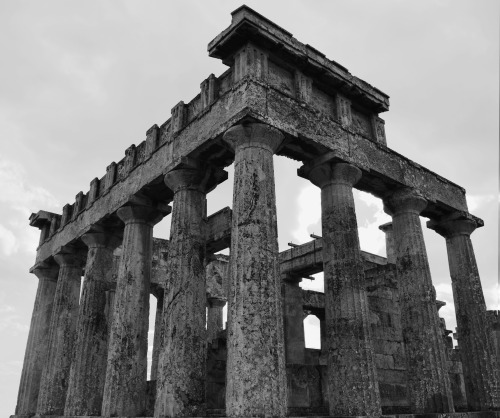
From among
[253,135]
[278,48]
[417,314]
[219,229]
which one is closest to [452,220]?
Result: [417,314]

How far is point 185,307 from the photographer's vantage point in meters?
10.8

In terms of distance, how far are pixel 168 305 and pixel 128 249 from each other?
340cm

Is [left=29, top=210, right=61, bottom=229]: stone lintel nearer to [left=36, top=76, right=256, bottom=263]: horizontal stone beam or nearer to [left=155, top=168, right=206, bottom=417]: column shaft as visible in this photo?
[left=36, top=76, right=256, bottom=263]: horizontal stone beam

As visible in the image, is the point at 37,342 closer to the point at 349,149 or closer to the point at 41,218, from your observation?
the point at 41,218

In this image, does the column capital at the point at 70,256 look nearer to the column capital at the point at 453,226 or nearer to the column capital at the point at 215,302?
the column capital at the point at 215,302

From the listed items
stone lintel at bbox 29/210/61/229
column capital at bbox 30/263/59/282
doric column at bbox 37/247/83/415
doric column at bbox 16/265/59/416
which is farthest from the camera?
stone lintel at bbox 29/210/61/229

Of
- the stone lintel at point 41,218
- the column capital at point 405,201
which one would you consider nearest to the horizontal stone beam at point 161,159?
the stone lintel at point 41,218

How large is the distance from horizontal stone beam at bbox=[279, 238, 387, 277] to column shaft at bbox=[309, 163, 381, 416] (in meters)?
6.66

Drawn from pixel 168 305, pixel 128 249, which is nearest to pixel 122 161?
pixel 128 249

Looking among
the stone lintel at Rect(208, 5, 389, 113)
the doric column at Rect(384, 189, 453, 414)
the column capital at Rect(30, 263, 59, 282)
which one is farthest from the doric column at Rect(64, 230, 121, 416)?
the doric column at Rect(384, 189, 453, 414)

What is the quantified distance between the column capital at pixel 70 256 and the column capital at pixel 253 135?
10364 mm

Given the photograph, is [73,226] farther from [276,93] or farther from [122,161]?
[276,93]

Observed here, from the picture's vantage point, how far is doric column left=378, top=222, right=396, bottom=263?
2141 centimetres

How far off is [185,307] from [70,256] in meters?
9.02
